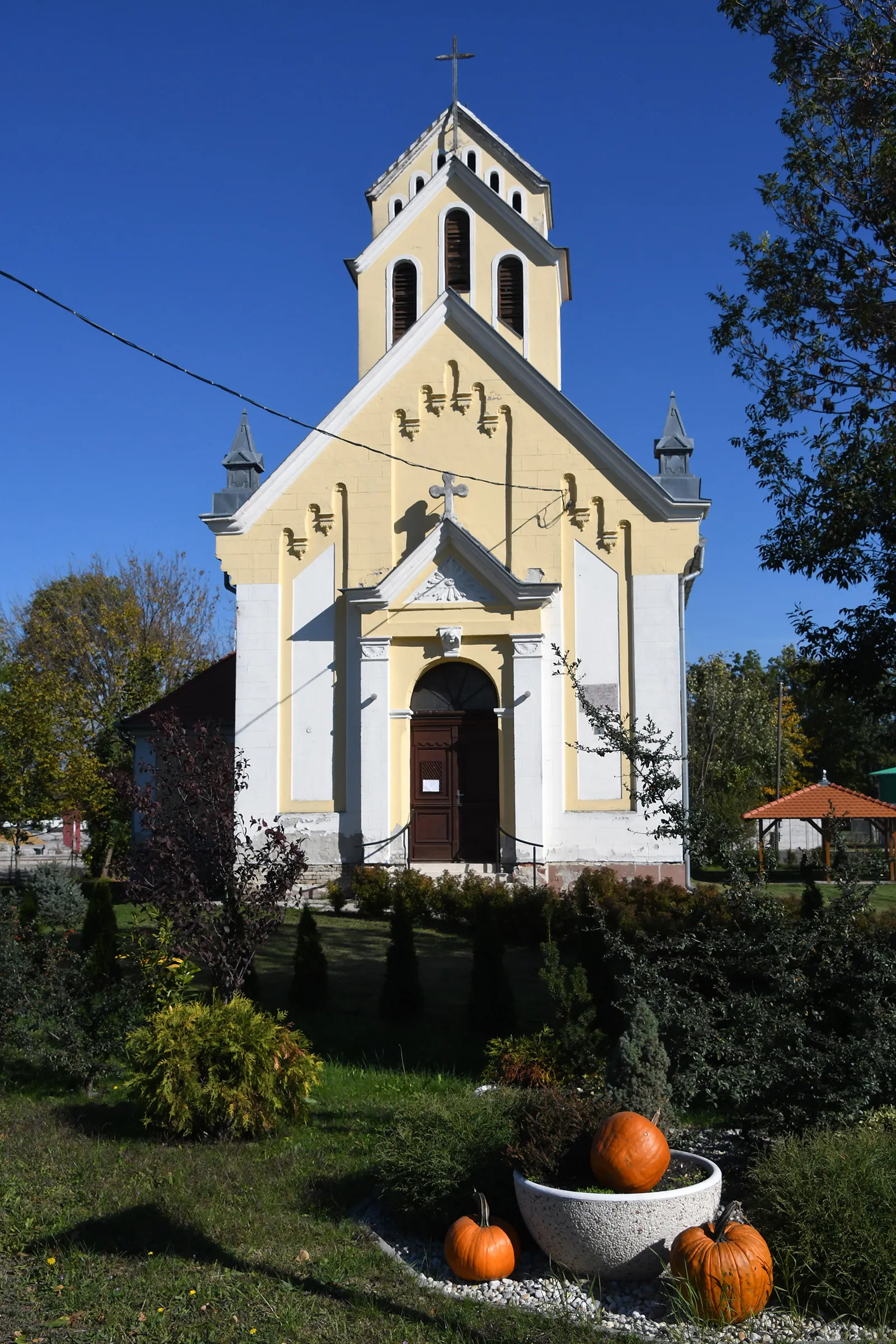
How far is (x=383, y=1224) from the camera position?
6.38 m

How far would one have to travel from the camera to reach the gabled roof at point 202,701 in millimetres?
22938

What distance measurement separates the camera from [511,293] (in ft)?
74.7

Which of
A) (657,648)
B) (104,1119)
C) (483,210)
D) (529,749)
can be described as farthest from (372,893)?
(483,210)

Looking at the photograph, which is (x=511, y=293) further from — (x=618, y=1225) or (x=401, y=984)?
(x=618, y=1225)

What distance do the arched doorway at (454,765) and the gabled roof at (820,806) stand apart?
10561 mm

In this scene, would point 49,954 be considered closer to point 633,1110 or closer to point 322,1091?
point 322,1091

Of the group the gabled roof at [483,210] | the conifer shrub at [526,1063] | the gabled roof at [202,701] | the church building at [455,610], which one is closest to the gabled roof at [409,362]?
the church building at [455,610]

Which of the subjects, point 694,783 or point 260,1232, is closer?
point 260,1232

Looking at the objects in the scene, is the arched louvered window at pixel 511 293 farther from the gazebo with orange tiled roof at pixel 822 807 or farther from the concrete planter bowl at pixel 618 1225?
the concrete planter bowl at pixel 618 1225

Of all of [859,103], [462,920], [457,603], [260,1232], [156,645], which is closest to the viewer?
[260,1232]

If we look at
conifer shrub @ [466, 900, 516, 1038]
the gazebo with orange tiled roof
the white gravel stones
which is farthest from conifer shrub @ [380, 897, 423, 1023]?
the gazebo with orange tiled roof

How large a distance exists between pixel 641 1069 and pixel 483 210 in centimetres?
1980

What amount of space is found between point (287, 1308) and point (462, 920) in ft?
37.2

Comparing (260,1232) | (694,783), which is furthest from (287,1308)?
(694,783)
